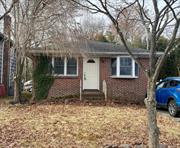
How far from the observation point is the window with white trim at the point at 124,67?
22250 mm

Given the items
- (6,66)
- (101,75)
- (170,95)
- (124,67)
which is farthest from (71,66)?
(170,95)

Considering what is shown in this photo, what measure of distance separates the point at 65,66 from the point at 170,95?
7943mm

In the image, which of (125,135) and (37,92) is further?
(37,92)

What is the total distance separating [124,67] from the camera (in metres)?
22.4

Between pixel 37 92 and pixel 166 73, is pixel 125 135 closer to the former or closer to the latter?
pixel 37 92

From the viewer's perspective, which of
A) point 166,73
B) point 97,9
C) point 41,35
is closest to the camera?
point 97,9

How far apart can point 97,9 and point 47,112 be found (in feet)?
25.1

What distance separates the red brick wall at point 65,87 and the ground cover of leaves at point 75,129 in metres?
7.37

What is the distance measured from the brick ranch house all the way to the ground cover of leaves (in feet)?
24.8

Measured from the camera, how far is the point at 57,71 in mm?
21969

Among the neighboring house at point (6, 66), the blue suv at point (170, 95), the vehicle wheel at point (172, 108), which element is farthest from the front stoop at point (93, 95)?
the neighboring house at point (6, 66)

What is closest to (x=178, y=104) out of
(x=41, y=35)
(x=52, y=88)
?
(x=41, y=35)

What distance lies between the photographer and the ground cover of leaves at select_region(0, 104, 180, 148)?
9102mm

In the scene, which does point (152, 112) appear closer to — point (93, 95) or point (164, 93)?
point (164, 93)
